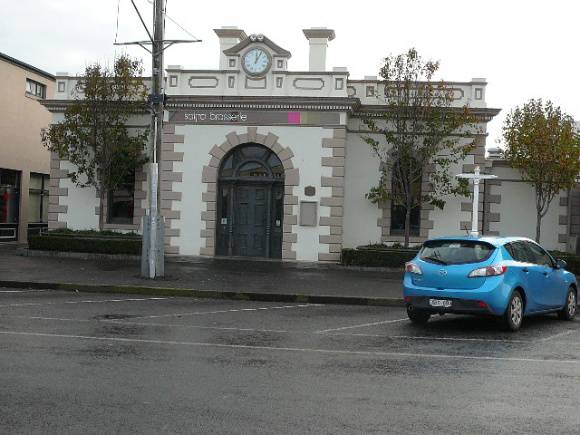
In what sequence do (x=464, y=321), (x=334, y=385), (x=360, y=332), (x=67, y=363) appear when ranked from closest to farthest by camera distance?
(x=334, y=385)
(x=67, y=363)
(x=360, y=332)
(x=464, y=321)

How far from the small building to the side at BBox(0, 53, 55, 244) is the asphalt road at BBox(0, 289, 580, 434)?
20.5 m

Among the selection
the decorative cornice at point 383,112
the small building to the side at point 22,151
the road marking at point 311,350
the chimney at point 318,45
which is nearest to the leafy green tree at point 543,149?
the decorative cornice at point 383,112

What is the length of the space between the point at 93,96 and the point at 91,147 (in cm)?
172

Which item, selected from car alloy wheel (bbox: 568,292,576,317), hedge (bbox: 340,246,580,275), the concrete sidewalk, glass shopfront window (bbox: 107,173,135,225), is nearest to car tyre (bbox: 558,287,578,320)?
car alloy wheel (bbox: 568,292,576,317)

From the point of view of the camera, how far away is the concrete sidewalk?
A: 15.5 meters

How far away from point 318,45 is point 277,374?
17.7m

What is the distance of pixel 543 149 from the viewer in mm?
21703

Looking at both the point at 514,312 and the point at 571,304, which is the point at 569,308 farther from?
the point at 514,312

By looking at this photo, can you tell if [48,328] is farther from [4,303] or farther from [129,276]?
[129,276]

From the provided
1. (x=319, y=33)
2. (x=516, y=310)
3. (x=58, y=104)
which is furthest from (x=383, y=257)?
(x=58, y=104)

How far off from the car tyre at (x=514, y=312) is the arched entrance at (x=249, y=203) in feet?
41.1

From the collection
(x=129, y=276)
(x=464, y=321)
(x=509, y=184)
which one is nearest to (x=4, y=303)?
(x=129, y=276)

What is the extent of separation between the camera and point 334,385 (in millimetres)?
7180

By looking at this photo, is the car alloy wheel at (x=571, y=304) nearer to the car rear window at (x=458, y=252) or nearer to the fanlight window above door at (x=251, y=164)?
the car rear window at (x=458, y=252)
